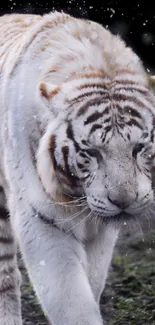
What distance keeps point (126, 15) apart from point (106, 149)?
4.77 meters

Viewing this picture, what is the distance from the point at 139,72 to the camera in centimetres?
357

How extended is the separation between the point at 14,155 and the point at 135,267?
1809 millimetres

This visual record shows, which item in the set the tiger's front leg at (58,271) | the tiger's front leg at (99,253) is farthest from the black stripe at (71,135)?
the tiger's front leg at (99,253)

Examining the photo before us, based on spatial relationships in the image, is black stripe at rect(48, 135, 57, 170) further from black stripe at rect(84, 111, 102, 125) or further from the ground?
the ground

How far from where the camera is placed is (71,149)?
11.1ft

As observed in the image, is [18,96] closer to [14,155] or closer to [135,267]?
[14,155]

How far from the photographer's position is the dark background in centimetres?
781

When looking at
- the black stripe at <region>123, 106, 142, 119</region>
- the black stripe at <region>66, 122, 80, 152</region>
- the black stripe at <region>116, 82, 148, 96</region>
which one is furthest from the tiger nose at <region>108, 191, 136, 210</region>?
the black stripe at <region>116, 82, 148, 96</region>

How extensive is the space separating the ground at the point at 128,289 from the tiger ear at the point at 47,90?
119cm

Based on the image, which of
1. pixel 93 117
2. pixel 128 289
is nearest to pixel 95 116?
pixel 93 117

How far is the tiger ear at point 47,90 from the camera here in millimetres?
3404

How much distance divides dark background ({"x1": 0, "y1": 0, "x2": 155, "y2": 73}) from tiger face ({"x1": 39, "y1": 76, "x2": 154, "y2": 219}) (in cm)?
443

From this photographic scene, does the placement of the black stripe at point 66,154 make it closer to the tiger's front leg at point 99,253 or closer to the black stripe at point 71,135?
the black stripe at point 71,135

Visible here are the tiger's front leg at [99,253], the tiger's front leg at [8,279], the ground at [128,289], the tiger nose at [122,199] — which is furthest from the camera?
the ground at [128,289]
